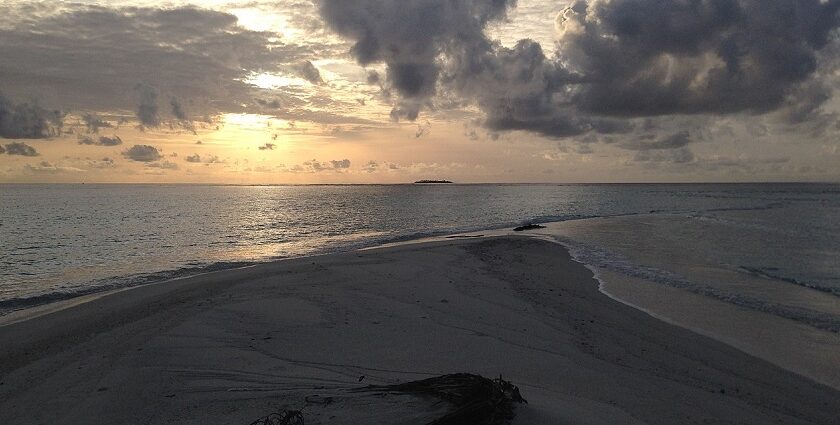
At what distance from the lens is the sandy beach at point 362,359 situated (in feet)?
21.7

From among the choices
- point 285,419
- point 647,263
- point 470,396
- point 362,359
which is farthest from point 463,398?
point 647,263

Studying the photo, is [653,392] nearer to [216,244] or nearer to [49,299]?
[49,299]

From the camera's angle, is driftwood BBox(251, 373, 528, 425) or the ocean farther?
the ocean

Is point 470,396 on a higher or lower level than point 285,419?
higher

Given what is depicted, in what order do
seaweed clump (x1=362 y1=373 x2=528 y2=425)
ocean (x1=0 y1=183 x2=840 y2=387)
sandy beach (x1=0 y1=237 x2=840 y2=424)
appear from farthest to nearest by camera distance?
1. ocean (x1=0 y1=183 x2=840 y2=387)
2. sandy beach (x1=0 y1=237 x2=840 y2=424)
3. seaweed clump (x1=362 y1=373 x2=528 y2=425)

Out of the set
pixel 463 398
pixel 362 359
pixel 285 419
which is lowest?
pixel 362 359

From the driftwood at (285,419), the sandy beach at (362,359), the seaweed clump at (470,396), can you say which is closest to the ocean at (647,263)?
the sandy beach at (362,359)

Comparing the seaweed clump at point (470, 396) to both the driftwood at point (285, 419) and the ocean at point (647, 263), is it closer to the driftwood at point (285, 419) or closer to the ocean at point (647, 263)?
the driftwood at point (285, 419)

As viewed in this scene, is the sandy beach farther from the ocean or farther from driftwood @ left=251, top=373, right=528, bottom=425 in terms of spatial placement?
the ocean

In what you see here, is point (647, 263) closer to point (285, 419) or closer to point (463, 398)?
point (463, 398)


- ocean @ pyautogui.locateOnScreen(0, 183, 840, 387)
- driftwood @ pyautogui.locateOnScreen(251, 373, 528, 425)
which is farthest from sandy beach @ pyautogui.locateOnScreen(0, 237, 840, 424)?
ocean @ pyautogui.locateOnScreen(0, 183, 840, 387)

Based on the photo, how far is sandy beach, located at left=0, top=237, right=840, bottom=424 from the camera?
6.61 meters

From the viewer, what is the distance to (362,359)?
A: 866cm

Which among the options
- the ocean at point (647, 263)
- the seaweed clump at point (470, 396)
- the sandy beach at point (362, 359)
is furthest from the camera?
the ocean at point (647, 263)
